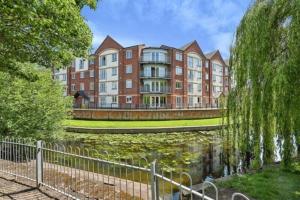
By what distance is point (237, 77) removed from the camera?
10.5m

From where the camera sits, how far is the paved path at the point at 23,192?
23.0ft

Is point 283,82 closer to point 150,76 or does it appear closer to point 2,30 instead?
point 2,30

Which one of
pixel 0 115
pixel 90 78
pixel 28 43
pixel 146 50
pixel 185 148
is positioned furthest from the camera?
pixel 90 78

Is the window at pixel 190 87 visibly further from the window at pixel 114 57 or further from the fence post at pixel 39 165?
the fence post at pixel 39 165

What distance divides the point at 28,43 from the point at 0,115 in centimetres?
761

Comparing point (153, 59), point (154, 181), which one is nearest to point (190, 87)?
point (153, 59)

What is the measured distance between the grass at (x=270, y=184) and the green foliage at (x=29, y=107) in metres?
10.2

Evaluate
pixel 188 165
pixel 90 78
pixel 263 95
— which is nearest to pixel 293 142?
pixel 263 95

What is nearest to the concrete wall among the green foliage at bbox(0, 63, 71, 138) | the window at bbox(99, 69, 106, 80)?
the green foliage at bbox(0, 63, 71, 138)

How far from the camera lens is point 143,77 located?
2127 inches

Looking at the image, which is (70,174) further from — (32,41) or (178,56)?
(178,56)

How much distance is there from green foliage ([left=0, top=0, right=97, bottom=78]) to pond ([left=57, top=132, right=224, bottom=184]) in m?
6.28

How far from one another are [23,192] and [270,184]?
22.5 feet

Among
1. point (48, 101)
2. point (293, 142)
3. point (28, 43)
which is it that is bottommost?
point (293, 142)
